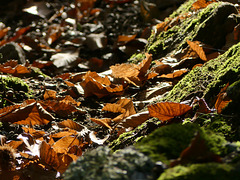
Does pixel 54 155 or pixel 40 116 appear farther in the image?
pixel 40 116

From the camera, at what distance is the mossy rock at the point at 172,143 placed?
950 millimetres

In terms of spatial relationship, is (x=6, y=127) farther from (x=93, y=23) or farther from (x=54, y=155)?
(x=93, y=23)

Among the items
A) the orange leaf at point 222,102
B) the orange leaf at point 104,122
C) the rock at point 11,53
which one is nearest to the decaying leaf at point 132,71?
the orange leaf at point 104,122

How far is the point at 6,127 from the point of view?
2.29 meters

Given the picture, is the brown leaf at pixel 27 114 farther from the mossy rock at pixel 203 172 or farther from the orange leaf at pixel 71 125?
the mossy rock at pixel 203 172

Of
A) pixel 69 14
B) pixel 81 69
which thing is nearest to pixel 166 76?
pixel 81 69

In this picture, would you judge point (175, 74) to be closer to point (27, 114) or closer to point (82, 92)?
point (82, 92)

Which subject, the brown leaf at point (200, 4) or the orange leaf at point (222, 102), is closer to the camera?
the orange leaf at point (222, 102)

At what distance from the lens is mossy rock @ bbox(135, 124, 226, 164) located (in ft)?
3.12

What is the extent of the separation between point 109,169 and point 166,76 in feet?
6.08

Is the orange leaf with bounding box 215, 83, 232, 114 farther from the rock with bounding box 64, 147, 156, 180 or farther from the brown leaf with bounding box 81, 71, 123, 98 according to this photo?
the brown leaf with bounding box 81, 71, 123, 98

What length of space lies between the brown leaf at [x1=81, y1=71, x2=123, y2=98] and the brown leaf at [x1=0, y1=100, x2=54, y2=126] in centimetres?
50

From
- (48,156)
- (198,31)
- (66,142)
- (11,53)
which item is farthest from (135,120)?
(11,53)

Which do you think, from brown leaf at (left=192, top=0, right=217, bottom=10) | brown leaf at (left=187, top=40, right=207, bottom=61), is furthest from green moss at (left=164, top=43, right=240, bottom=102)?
brown leaf at (left=192, top=0, right=217, bottom=10)
